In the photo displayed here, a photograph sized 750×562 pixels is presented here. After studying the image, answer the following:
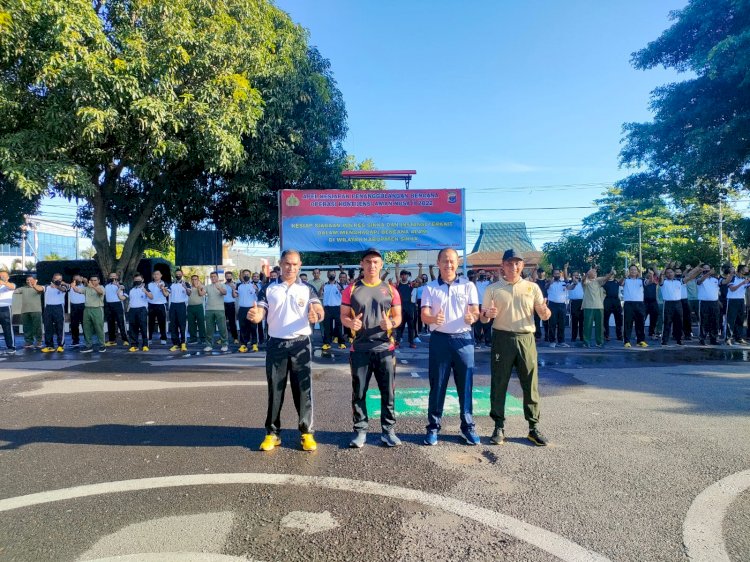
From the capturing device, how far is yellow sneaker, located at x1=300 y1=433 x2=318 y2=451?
14.6ft

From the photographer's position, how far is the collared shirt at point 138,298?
11477 millimetres

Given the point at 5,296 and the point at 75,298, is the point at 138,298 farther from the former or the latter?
the point at 5,296

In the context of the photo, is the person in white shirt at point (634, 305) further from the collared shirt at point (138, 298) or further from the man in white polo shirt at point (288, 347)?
the collared shirt at point (138, 298)

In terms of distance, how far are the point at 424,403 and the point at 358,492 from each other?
2713mm

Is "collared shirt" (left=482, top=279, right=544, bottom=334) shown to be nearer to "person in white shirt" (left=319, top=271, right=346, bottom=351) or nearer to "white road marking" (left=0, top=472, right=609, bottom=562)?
"white road marking" (left=0, top=472, right=609, bottom=562)

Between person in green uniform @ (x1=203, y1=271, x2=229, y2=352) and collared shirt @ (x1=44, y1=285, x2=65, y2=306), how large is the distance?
12.5 feet

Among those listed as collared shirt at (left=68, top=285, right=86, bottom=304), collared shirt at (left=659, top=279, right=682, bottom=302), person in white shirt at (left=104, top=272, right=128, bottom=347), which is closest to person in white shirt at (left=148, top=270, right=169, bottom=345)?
person in white shirt at (left=104, top=272, right=128, bottom=347)

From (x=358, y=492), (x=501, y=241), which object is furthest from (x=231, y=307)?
(x=501, y=241)

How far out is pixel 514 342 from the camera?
468cm

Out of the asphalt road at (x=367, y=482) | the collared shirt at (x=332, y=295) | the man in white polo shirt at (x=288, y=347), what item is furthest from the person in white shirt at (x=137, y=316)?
the man in white polo shirt at (x=288, y=347)

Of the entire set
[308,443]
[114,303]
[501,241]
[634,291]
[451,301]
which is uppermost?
[501,241]

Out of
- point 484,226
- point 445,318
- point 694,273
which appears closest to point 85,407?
point 445,318

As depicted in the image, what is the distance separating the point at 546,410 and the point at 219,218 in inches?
551

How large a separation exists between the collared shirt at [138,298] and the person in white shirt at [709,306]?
13307 millimetres
